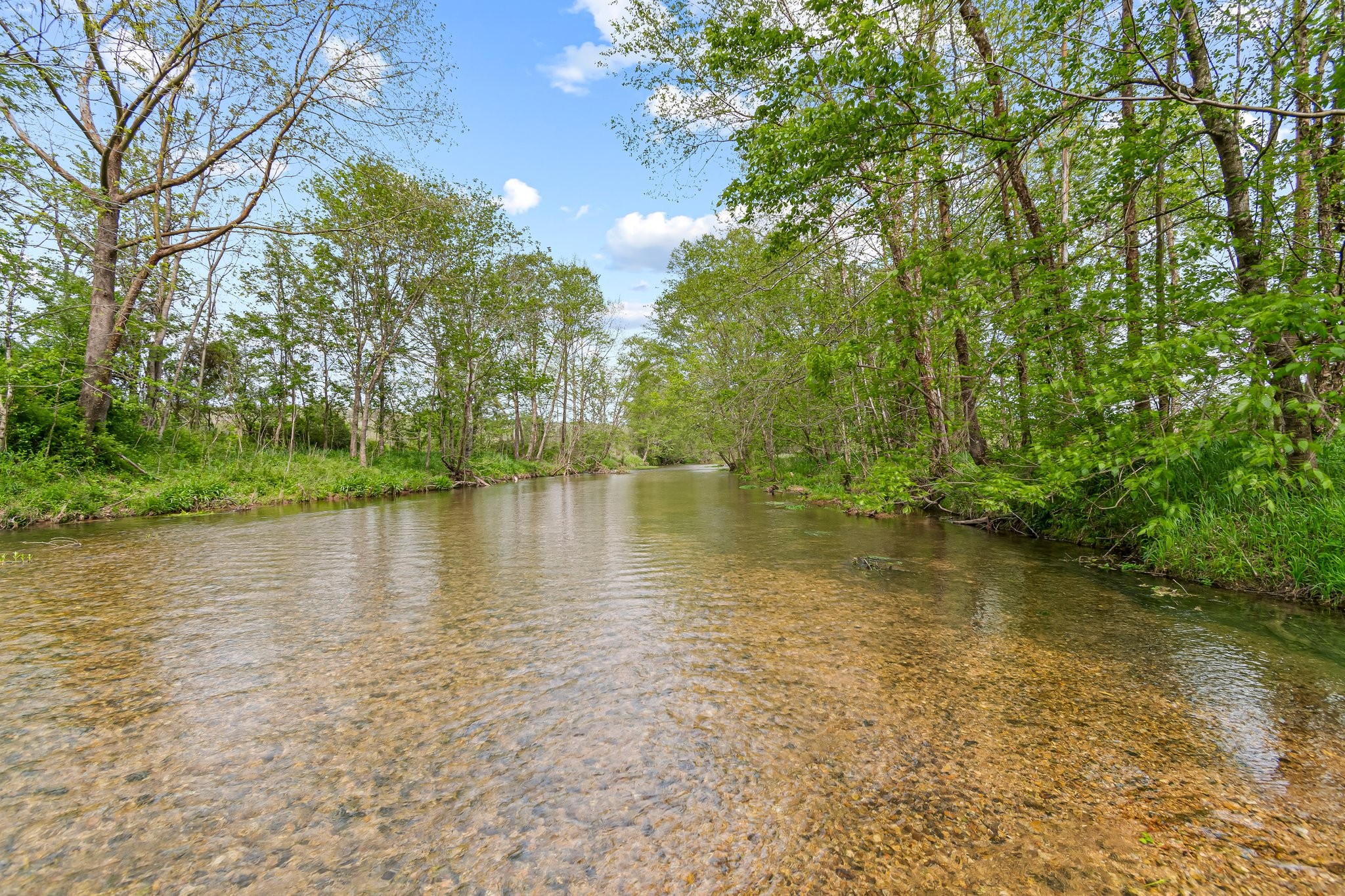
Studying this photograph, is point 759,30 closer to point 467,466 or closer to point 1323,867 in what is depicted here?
point 1323,867

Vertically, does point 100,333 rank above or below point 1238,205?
above

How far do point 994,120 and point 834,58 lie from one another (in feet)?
5.56

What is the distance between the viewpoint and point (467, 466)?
73.7ft

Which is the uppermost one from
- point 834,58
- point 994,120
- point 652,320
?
point 652,320

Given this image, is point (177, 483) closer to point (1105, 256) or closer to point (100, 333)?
point (100, 333)

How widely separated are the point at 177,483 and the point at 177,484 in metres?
0.06

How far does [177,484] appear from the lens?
10656 mm

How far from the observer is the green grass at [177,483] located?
8.66m

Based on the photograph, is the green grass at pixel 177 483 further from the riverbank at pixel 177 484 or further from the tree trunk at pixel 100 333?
the tree trunk at pixel 100 333

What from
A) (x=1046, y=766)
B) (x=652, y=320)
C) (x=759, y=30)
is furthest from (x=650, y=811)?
(x=652, y=320)

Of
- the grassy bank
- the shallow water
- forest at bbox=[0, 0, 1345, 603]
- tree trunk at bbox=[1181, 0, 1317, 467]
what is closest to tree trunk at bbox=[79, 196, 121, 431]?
forest at bbox=[0, 0, 1345, 603]

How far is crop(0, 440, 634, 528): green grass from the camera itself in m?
8.66

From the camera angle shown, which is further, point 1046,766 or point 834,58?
point 834,58

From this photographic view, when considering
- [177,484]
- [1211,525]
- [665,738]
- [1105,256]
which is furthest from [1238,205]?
[177,484]
